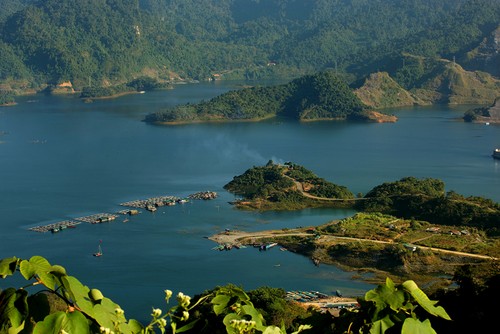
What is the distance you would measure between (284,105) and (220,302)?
189 ft

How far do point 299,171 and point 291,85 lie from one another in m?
29.0

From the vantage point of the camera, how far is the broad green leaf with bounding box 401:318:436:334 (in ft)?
7.23

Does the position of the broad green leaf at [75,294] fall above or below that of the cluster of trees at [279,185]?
above

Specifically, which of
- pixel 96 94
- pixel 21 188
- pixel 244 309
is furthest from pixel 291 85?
pixel 244 309

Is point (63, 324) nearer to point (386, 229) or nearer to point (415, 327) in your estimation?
point (415, 327)

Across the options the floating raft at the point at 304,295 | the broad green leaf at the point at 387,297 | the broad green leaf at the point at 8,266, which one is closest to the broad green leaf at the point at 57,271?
the broad green leaf at the point at 8,266

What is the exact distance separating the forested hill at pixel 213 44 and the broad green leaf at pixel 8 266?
73.9 meters

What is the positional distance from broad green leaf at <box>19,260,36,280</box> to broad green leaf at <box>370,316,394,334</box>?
100cm

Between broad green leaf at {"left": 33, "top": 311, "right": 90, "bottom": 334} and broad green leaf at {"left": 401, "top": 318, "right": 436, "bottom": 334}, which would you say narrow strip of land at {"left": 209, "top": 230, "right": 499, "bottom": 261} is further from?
broad green leaf at {"left": 33, "top": 311, "right": 90, "bottom": 334}

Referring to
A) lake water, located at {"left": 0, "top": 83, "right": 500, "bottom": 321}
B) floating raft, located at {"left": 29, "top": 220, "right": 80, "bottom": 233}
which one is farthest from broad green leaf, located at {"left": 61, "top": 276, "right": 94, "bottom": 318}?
floating raft, located at {"left": 29, "top": 220, "right": 80, "bottom": 233}

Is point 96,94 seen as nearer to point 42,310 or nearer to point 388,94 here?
point 388,94

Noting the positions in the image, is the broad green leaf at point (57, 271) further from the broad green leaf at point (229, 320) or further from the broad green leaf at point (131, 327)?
the broad green leaf at point (229, 320)

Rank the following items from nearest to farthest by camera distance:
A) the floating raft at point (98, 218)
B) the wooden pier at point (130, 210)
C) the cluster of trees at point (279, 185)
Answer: the wooden pier at point (130, 210) → the floating raft at point (98, 218) → the cluster of trees at point (279, 185)

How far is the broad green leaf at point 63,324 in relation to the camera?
6.42 feet
